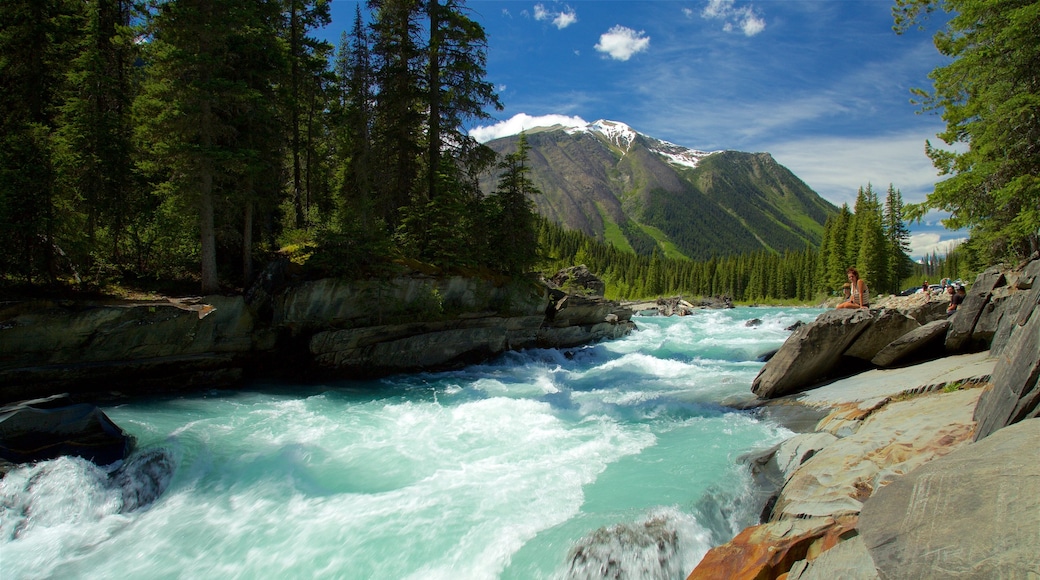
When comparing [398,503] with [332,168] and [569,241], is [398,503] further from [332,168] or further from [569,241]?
[569,241]

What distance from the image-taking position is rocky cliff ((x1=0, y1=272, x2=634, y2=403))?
39.2 ft

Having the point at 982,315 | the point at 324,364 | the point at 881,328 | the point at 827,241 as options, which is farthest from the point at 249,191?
the point at 827,241

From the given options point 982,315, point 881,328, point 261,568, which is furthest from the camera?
point 881,328

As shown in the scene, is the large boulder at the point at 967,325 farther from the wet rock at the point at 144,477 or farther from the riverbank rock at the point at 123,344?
the riverbank rock at the point at 123,344

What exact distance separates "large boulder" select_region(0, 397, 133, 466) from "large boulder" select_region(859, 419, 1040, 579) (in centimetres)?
1223

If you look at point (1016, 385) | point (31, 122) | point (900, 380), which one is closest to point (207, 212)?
point (31, 122)

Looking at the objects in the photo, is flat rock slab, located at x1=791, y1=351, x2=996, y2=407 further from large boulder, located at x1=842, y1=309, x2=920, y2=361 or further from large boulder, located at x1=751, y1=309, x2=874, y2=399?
large boulder, located at x1=842, y1=309, x2=920, y2=361

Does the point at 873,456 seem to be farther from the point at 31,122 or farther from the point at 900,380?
the point at 31,122

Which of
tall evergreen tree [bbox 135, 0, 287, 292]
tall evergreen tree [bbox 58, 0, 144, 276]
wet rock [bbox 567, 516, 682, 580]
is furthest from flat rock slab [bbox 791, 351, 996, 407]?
tall evergreen tree [bbox 58, 0, 144, 276]

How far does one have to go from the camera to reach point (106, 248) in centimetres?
1552

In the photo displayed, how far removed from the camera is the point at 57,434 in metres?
8.61

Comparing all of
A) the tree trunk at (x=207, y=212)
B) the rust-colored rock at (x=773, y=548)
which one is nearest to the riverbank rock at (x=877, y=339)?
the rust-colored rock at (x=773, y=548)

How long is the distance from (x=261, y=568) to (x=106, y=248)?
49.0ft

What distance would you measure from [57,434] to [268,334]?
7.87m
